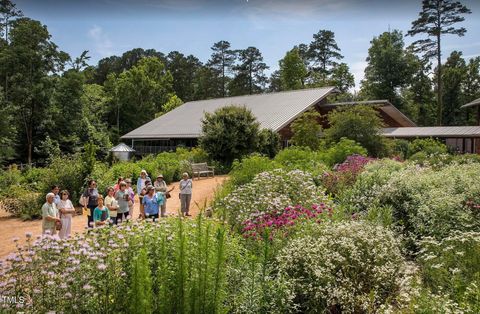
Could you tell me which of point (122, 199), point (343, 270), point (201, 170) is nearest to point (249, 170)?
point (122, 199)

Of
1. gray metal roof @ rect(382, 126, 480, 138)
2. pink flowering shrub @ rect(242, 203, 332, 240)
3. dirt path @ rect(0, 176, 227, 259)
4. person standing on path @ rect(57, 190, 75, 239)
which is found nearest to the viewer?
pink flowering shrub @ rect(242, 203, 332, 240)

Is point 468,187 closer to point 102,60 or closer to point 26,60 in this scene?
point 26,60

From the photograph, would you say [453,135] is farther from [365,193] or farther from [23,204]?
[23,204]

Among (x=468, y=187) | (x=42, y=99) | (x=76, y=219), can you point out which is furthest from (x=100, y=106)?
(x=468, y=187)

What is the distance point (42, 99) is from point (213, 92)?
34.4 meters

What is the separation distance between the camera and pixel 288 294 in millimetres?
4961

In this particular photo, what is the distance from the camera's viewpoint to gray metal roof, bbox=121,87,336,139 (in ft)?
102

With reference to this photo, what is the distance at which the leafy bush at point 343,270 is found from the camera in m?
5.13

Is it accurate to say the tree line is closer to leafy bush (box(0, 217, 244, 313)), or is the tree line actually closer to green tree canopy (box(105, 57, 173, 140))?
green tree canopy (box(105, 57, 173, 140))

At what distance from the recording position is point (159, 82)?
201 ft

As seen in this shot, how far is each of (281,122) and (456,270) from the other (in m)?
24.7

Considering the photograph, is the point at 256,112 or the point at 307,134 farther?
the point at 256,112

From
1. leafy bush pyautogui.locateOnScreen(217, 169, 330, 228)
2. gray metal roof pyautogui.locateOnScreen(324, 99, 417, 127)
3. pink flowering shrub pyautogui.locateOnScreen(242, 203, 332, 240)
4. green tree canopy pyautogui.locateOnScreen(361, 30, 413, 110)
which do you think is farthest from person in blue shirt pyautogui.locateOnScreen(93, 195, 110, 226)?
green tree canopy pyautogui.locateOnScreen(361, 30, 413, 110)

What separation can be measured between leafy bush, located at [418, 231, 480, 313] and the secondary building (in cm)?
2233
